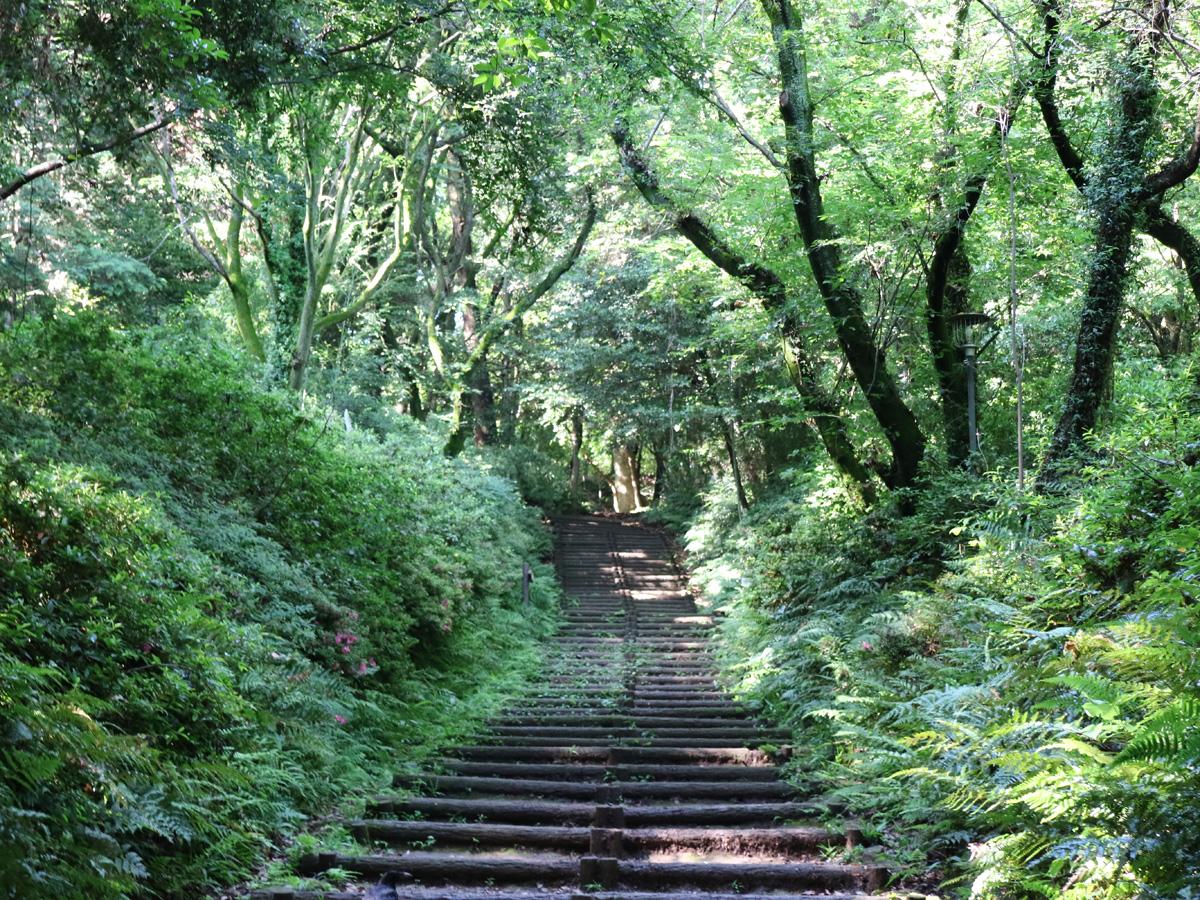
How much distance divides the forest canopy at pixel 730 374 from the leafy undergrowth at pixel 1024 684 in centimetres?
3

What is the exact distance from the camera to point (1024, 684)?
513cm

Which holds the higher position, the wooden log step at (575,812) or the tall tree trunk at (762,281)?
the tall tree trunk at (762,281)

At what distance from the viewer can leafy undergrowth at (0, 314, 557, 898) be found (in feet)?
12.8

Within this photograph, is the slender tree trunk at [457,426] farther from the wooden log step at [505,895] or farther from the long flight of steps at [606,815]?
the wooden log step at [505,895]

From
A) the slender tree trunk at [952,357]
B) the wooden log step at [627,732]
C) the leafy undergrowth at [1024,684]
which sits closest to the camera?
the leafy undergrowth at [1024,684]

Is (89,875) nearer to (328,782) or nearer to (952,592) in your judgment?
(328,782)

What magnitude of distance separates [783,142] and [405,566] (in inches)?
254

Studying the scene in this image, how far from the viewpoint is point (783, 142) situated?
35.9 feet

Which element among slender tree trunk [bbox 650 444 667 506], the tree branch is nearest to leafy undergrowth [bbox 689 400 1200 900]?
the tree branch

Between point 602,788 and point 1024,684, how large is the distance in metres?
2.89

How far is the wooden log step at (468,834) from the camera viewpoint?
5469 mm

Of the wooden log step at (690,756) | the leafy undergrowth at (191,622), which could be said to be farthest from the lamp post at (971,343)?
the leafy undergrowth at (191,622)

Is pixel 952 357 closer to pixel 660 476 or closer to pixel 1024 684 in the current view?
pixel 1024 684

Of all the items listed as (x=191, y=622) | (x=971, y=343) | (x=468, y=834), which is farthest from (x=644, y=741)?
(x=971, y=343)
